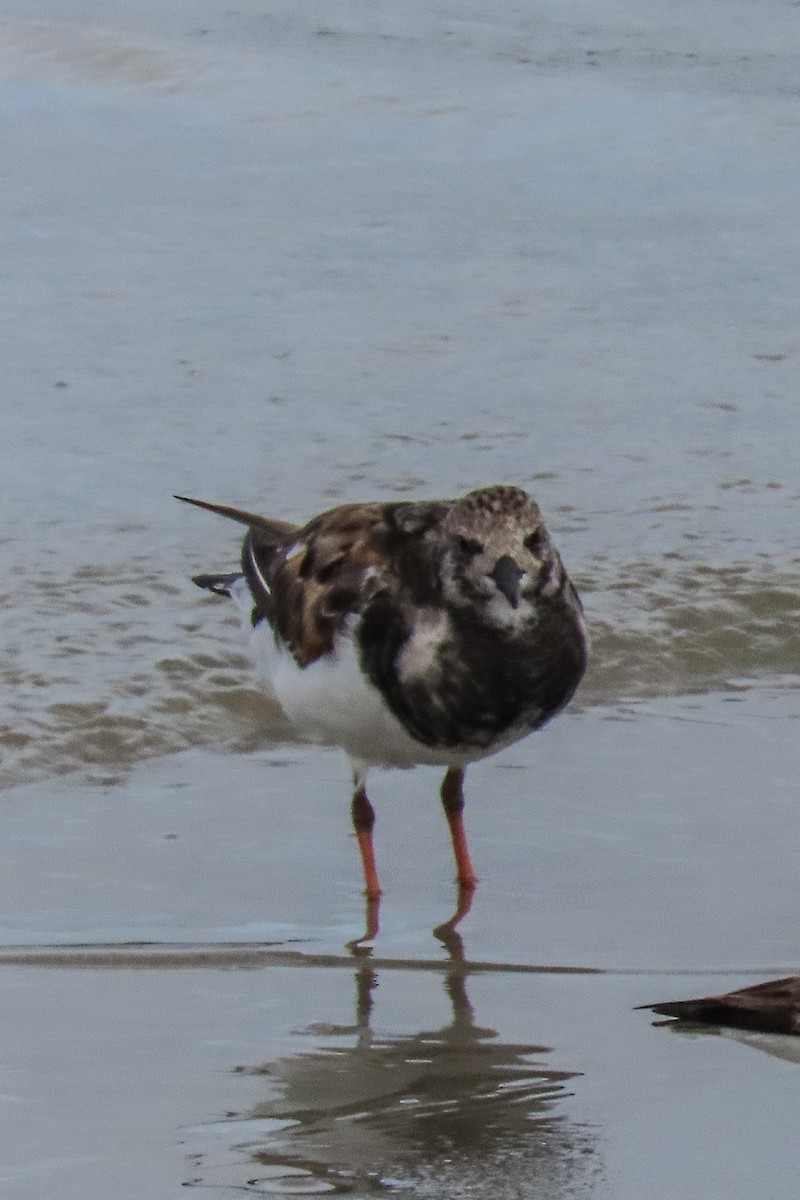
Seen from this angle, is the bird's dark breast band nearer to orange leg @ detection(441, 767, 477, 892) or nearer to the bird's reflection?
orange leg @ detection(441, 767, 477, 892)

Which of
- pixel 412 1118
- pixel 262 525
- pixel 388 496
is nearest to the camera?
pixel 412 1118

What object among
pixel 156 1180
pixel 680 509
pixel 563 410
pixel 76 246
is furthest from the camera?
pixel 76 246

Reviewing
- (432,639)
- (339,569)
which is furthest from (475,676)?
(339,569)

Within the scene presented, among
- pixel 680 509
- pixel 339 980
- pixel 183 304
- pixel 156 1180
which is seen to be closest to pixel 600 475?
pixel 680 509

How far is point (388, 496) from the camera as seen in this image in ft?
22.6

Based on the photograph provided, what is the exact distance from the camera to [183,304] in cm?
865

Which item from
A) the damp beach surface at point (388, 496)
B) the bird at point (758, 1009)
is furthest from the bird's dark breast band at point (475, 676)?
the bird at point (758, 1009)

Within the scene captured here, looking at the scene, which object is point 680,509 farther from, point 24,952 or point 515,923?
point 24,952

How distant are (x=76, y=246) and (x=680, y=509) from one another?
340 cm

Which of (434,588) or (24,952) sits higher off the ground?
(434,588)

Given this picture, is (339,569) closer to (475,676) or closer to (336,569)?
(336,569)

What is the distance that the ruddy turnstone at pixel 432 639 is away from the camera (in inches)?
160

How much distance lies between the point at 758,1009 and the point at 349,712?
132 cm

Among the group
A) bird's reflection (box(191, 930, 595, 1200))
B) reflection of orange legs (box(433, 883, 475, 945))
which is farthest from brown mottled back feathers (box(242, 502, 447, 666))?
bird's reflection (box(191, 930, 595, 1200))
